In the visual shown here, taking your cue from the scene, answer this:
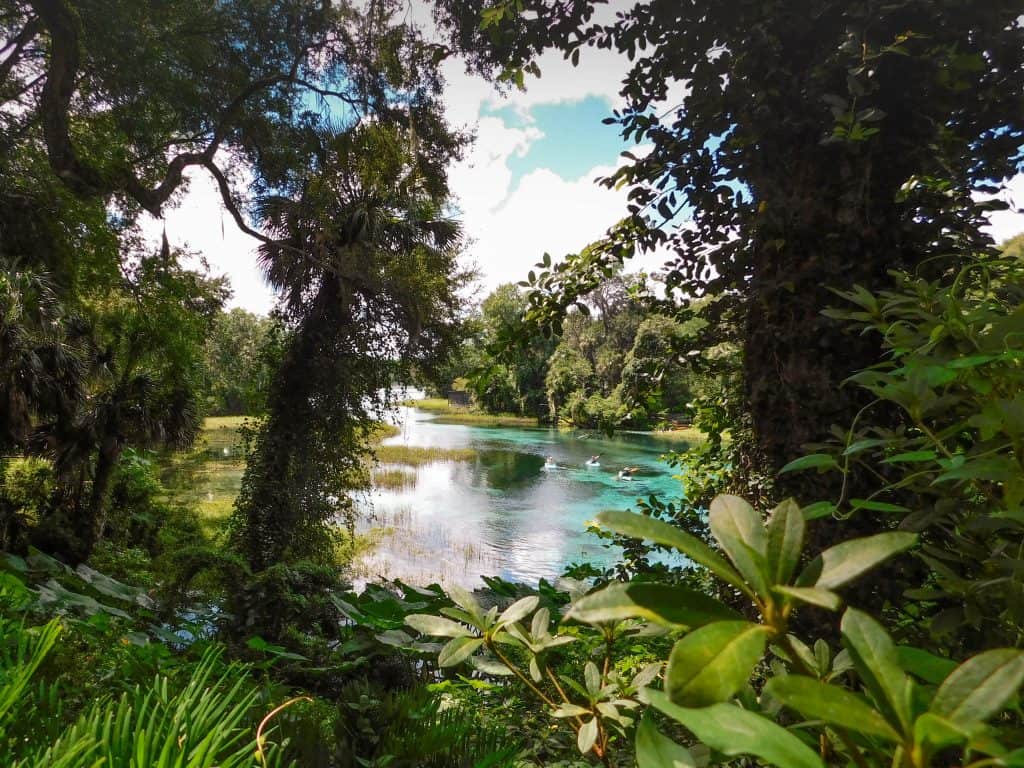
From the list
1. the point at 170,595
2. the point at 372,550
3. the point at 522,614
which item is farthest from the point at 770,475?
the point at 372,550

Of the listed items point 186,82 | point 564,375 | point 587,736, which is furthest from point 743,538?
point 564,375

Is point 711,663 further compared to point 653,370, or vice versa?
point 653,370

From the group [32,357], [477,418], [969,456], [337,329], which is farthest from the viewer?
[477,418]

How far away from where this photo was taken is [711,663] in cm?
23

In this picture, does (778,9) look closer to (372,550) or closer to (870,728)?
(870,728)

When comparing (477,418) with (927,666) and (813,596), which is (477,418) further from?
(813,596)

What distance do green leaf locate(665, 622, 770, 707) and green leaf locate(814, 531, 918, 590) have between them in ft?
0.20

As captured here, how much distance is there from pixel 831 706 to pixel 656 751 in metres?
0.17

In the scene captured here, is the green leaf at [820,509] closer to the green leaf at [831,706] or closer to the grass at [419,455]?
the green leaf at [831,706]

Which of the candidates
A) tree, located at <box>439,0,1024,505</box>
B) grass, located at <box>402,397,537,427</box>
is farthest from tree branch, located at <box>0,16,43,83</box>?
grass, located at <box>402,397,537,427</box>

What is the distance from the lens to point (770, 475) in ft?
4.87

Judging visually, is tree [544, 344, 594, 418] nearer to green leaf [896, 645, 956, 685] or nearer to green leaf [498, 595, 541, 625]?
green leaf [498, 595, 541, 625]

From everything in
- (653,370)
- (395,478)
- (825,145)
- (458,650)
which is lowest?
(395,478)

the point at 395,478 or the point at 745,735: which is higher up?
the point at 745,735
